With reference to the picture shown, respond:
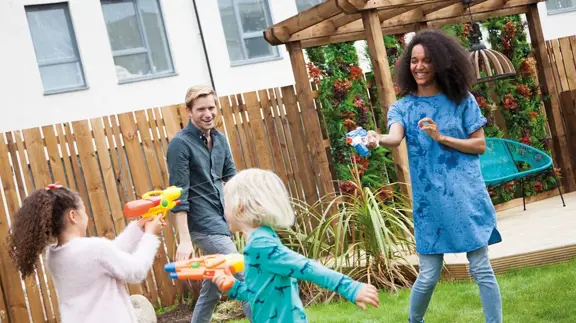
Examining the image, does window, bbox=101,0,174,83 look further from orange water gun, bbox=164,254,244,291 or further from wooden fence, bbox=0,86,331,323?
orange water gun, bbox=164,254,244,291

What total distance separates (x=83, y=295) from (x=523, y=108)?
7.59 metres

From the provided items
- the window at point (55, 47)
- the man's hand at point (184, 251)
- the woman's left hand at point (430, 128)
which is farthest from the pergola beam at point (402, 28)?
A: the window at point (55, 47)

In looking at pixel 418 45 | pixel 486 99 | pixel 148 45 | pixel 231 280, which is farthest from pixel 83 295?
pixel 148 45

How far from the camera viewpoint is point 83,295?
11.4 ft

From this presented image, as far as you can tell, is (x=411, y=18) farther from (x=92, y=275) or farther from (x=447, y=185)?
(x=92, y=275)

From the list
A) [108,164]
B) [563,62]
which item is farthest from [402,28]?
[108,164]

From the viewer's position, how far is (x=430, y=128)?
3.86m

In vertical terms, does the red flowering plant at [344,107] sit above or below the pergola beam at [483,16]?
below

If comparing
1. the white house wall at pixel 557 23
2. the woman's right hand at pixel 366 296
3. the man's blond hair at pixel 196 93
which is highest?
the white house wall at pixel 557 23

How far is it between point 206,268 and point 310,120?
17.8 feet

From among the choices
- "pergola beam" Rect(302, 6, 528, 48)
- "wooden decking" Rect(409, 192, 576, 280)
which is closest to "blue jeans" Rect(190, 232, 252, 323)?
"wooden decking" Rect(409, 192, 576, 280)

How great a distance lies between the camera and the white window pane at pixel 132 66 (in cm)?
1464

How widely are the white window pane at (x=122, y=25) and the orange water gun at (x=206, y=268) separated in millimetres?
12022

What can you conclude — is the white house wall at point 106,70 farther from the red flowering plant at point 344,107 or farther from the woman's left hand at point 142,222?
the woman's left hand at point 142,222
